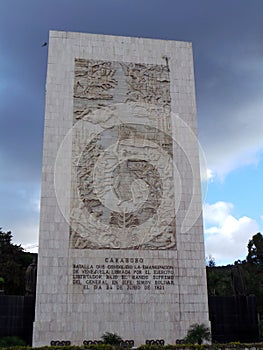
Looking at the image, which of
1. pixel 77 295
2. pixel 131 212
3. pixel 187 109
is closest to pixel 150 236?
pixel 131 212

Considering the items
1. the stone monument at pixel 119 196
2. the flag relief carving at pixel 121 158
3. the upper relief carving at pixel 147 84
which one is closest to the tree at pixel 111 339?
the stone monument at pixel 119 196

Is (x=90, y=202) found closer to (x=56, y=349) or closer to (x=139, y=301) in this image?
(x=139, y=301)

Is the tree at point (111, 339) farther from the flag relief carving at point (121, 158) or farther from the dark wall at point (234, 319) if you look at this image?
the dark wall at point (234, 319)

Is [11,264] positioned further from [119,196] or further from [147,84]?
[147,84]

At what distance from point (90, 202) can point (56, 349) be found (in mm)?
4920

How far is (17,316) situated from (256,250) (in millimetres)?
19395

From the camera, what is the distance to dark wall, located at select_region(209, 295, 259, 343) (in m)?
12.1

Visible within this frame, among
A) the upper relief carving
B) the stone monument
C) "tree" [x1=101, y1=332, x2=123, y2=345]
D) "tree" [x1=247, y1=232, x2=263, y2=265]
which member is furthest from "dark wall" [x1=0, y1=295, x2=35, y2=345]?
"tree" [x1=247, y1=232, x2=263, y2=265]

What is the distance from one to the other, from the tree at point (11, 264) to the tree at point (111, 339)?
11251mm

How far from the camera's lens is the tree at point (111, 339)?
34.9 ft

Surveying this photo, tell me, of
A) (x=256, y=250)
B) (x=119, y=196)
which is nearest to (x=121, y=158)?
(x=119, y=196)

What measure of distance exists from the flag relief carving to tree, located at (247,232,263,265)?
16.4 meters

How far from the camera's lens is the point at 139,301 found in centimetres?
1167

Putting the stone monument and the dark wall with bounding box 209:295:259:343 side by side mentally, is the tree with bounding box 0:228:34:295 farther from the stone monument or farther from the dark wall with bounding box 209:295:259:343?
the dark wall with bounding box 209:295:259:343
